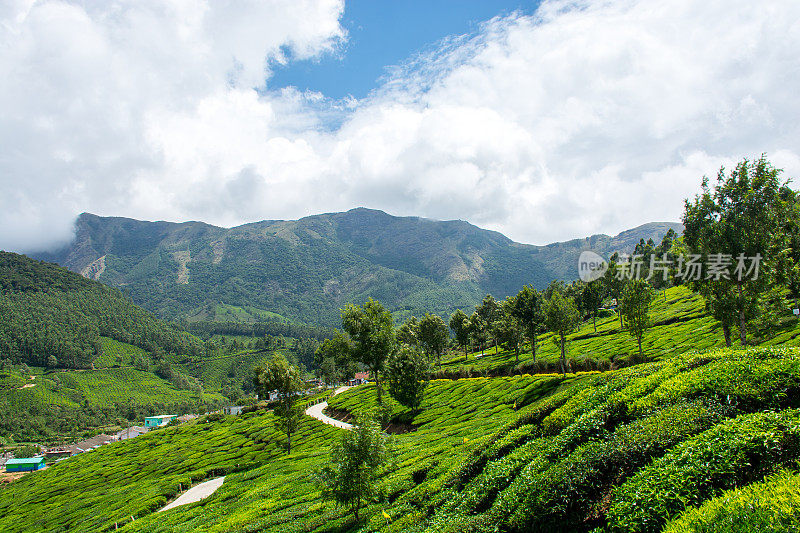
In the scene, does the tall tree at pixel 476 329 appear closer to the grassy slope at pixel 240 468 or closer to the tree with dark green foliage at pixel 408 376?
the grassy slope at pixel 240 468

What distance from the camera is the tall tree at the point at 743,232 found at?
1388 inches

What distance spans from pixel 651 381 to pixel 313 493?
2586 cm

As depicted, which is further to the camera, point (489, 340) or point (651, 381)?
point (489, 340)

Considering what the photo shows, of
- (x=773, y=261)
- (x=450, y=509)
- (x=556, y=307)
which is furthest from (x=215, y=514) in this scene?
(x=773, y=261)

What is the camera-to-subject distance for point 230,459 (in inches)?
2363

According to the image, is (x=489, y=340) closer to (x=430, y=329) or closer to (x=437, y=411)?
(x=430, y=329)

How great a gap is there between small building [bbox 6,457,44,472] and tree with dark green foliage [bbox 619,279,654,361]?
173 metres

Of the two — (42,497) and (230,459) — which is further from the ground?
(230,459)

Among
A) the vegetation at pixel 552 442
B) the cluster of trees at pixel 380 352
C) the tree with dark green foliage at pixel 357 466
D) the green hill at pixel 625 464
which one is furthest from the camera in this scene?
the cluster of trees at pixel 380 352

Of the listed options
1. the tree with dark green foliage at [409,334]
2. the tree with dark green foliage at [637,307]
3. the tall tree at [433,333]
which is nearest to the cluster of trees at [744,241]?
the tree with dark green foliage at [637,307]

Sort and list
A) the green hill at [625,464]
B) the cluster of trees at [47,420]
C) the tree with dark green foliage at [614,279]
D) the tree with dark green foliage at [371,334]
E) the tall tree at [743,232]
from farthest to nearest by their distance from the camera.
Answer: the cluster of trees at [47,420], the tree with dark green foliage at [614,279], the tree with dark green foliage at [371,334], the tall tree at [743,232], the green hill at [625,464]

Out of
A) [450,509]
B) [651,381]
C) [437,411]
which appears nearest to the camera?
[651,381]

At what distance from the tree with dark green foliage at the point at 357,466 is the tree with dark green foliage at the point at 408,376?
1324 inches

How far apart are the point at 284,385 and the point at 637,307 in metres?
47.1
